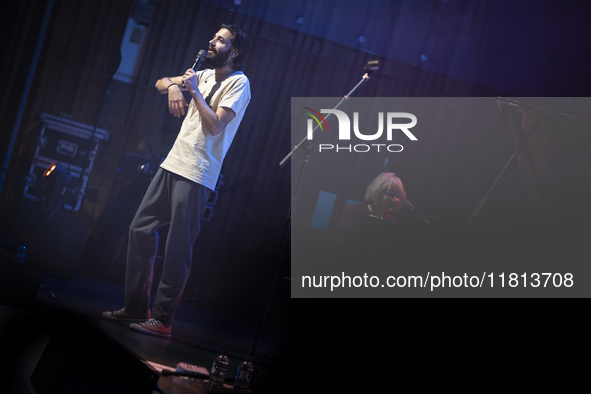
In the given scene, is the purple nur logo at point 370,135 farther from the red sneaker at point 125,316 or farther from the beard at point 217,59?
the red sneaker at point 125,316

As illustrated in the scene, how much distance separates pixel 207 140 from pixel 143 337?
0.92 metres

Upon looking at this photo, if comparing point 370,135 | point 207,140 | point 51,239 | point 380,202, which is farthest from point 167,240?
point 370,135

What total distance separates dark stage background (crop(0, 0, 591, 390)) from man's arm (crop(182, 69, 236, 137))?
1.82m

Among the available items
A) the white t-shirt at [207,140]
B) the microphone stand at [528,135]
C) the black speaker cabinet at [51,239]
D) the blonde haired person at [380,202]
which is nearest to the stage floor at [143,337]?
the black speaker cabinet at [51,239]

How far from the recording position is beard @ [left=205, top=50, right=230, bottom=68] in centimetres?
232

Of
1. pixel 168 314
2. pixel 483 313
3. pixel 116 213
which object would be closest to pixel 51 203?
pixel 116 213

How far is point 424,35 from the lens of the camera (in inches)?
173

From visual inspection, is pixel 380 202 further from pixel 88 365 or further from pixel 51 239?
pixel 88 365

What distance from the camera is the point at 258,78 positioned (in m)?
4.29

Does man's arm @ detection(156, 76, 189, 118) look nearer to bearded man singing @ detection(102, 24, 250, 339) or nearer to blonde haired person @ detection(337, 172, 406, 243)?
bearded man singing @ detection(102, 24, 250, 339)

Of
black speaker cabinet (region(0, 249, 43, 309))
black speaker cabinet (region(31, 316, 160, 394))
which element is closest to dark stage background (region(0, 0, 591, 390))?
black speaker cabinet (region(0, 249, 43, 309))

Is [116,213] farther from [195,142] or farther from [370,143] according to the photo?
[370,143]

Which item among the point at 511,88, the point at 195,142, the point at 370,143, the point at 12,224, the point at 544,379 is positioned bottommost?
the point at 12,224

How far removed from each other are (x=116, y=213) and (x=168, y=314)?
1.99m
